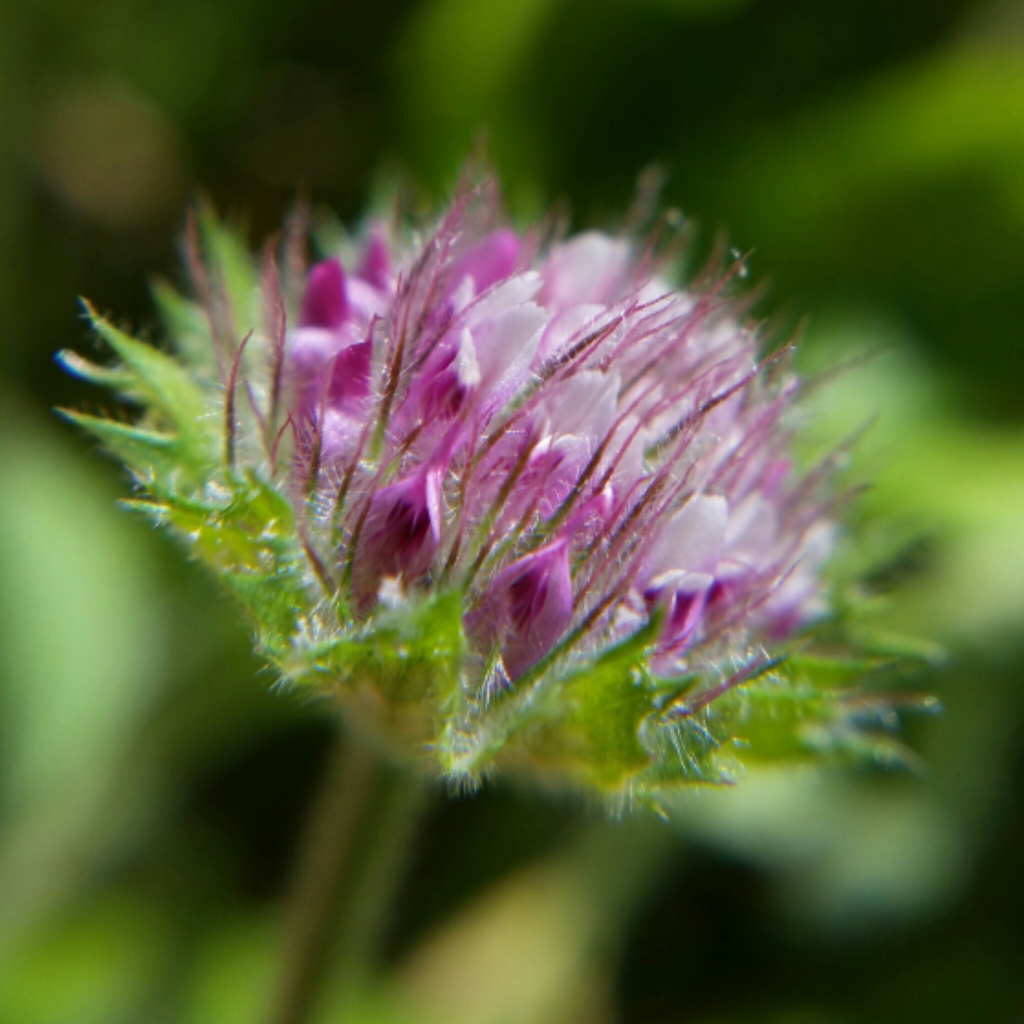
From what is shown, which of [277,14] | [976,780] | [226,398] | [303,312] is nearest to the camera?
[226,398]

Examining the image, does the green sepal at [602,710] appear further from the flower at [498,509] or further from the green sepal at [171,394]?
the green sepal at [171,394]

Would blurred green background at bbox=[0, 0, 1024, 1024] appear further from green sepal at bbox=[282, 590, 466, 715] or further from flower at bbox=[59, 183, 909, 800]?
green sepal at bbox=[282, 590, 466, 715]

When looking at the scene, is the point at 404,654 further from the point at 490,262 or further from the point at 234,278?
the point at 234,278

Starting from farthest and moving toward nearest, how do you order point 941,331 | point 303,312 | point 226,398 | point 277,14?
point 277,14 → point 941,331 → point 303,312 → point 226,398

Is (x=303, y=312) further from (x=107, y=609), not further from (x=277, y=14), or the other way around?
(x=277, y=14)

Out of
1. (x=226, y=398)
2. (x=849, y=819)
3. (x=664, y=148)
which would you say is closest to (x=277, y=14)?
(x=664, y=148)

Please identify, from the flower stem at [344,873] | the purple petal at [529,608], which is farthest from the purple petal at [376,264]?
the flower stem at [344,873]
